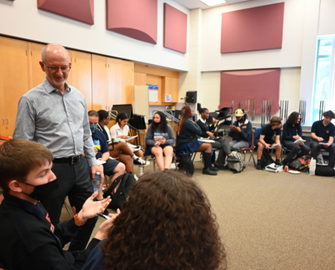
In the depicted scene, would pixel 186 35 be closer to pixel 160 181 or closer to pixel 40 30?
pixel 40 30

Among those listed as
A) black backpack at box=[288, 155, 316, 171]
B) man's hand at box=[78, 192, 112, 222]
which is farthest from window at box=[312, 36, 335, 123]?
man's hand at box=[78, 192, 112, 222]

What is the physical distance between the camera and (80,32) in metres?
5.00

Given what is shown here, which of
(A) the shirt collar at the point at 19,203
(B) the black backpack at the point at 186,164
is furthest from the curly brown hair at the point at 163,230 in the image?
(B) the black backpack at the point at 186,164

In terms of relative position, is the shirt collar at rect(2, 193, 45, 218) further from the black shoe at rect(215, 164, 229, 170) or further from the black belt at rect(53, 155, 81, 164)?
the black shoe at rect(215, 164, 229, 170)

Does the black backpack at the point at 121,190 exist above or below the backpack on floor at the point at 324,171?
above

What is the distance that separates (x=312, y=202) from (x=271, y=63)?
5062 millimetres

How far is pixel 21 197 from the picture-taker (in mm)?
1043

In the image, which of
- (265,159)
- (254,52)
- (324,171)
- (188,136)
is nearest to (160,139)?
(188,136)

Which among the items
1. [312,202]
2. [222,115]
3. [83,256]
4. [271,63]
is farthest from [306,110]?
[83,256]

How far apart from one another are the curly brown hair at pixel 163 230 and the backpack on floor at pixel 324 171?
491 cm

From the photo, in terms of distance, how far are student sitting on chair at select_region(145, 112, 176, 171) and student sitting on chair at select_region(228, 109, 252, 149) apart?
1.64m

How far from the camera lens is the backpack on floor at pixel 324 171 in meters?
4.67

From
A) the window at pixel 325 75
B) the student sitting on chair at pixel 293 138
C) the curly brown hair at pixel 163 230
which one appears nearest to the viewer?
the curly brown hair at pixel 163 230

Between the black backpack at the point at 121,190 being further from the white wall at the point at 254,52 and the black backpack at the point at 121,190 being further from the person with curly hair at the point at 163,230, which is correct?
the white wall at the point at 254,52
